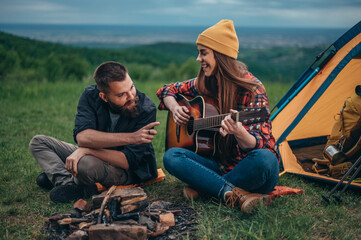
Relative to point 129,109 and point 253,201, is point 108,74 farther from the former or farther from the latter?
point 253,201

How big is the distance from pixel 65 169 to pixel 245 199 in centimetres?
187

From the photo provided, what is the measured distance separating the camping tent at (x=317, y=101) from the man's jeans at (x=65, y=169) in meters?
2.12

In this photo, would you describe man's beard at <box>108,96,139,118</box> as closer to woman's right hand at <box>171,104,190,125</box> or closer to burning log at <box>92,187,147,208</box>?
woman's right hand at <box>171,104,190,125</box>

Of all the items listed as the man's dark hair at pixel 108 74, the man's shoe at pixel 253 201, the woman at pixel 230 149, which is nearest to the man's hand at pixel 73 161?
the man's dark hair at pixel 108 74

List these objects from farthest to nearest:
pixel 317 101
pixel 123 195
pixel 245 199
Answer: pixel 317 101 → pixel 245 199 → pixel 123 195

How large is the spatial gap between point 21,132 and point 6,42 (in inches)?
372

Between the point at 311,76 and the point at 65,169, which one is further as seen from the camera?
the point at 311,76

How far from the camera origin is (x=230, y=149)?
3232mm

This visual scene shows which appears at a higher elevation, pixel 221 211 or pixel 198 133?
pixel 198 133

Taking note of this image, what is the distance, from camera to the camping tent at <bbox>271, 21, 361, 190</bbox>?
373cm

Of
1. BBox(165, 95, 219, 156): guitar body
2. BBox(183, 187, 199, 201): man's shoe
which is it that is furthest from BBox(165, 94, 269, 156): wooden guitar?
BBox(183, 187, 199, 201): man's shoe

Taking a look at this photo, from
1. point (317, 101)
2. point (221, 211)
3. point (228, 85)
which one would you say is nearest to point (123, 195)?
point (221, 211)

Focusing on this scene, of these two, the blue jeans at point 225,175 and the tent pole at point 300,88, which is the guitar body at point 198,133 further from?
the tent pole at point 300,88

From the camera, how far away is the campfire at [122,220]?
2.34m
